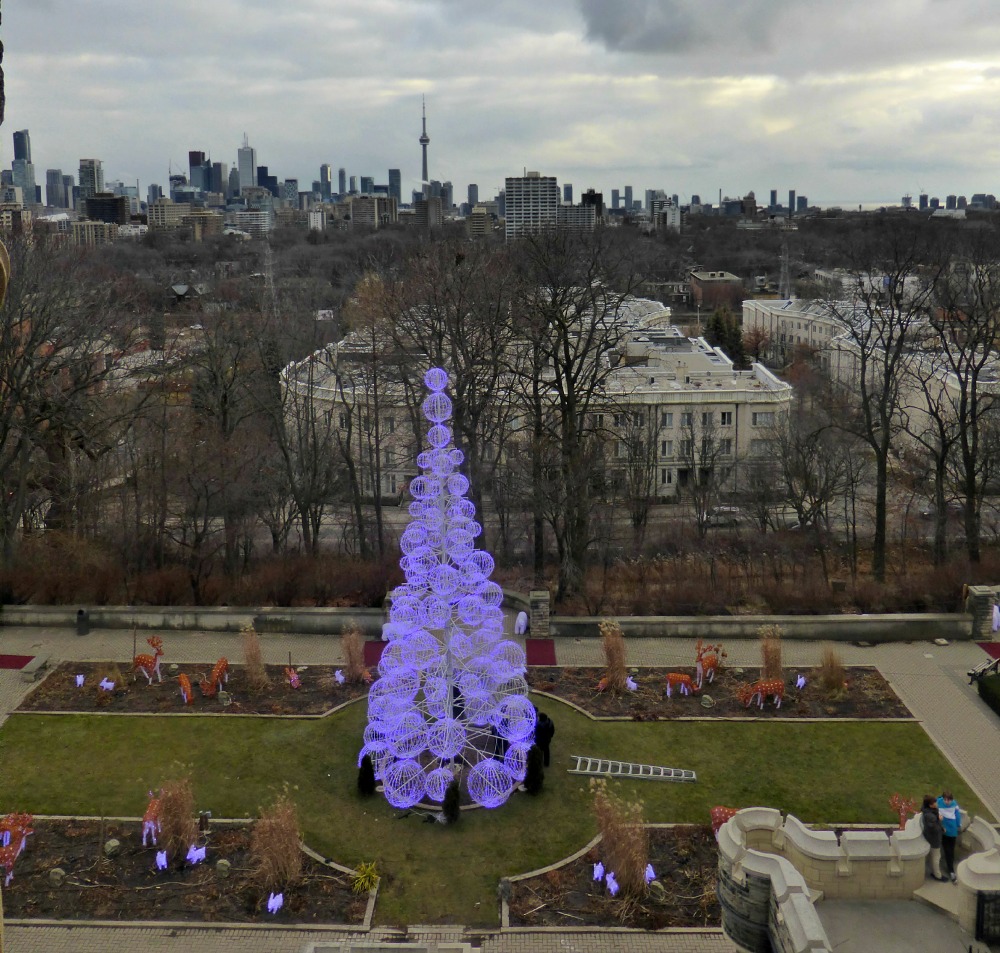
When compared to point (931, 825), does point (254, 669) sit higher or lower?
lower

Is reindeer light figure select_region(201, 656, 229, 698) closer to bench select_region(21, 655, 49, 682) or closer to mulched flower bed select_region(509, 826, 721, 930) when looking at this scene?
bench select_region(21, 655, 49, 682)

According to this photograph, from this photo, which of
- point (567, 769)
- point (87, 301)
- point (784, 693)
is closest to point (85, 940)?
point (567, 769)

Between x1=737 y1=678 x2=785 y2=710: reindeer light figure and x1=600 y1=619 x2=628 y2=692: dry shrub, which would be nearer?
x1=737 y1=678 x2=785 y2=710: reindeer light figure

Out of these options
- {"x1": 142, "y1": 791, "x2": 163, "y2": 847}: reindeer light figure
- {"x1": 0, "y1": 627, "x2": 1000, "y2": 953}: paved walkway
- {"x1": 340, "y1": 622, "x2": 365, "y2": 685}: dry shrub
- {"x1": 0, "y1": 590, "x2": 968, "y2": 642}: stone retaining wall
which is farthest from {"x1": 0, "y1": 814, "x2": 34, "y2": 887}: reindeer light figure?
{"x1": 0, "y1": 590, "x2": 968, "y2": 642}: stone retaining wall

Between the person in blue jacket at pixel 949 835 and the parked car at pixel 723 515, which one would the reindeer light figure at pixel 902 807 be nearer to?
the person in blue jacket at pixel 949 835

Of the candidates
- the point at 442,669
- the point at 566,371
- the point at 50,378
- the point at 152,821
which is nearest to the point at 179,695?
the point at 152,821

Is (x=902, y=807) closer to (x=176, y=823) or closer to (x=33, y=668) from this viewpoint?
(x=176, y=823)

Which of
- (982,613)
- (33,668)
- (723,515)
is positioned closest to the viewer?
(33,668)
